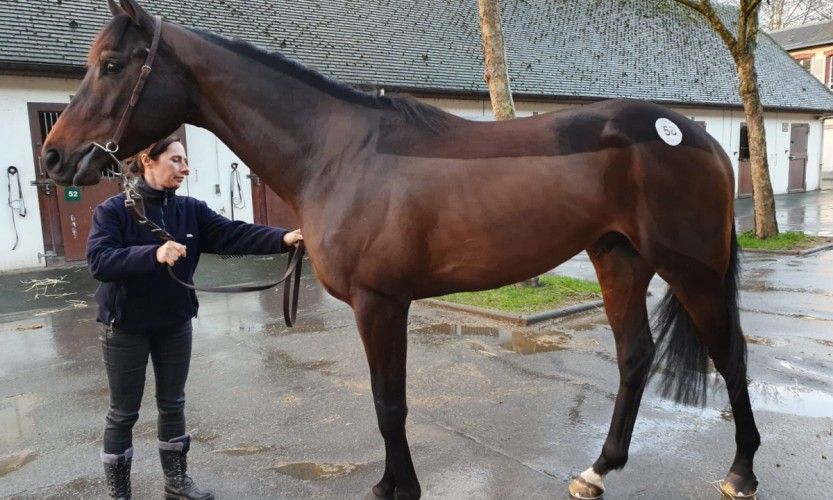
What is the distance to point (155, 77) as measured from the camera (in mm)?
2293

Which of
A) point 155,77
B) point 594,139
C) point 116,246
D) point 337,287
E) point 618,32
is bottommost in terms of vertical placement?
point 337,287

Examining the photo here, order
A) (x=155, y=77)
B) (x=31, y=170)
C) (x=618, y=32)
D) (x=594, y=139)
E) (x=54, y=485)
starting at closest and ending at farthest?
(x=155, y=77) < (x=594, y=139) < (x=54, y=485) < (x=31, y=170) < (x=618, y=32)

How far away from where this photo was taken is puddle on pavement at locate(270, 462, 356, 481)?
119 inches

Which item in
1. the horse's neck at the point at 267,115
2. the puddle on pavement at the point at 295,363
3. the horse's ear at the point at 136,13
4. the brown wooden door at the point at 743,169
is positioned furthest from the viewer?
the brown wooden door at the point at 743,169

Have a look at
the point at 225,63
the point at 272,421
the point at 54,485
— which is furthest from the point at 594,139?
the point at 54,485

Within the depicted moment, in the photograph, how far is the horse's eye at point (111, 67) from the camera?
225 centimetres

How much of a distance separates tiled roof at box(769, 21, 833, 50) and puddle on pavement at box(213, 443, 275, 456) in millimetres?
39789

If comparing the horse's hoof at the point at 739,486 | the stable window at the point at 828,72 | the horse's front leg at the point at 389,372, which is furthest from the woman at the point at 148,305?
the stable window at the point at 828,72

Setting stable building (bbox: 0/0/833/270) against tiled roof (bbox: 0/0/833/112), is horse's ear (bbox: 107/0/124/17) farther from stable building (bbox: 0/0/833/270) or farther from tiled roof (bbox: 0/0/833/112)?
tiled roof (bbox: 0/0/833/112)

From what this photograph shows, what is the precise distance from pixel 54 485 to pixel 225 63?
235 cm

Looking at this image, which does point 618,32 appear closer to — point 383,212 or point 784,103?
point 784,103

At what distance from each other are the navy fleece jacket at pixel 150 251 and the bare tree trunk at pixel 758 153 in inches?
399

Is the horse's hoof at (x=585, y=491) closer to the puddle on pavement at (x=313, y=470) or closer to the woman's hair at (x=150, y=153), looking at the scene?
the puddle on pavement at (x=313, y=470)

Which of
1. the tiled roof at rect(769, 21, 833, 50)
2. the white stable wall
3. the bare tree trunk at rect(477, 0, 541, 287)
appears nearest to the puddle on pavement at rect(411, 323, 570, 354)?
the bare tree trunk at rect(477, 0, 541, 287)
